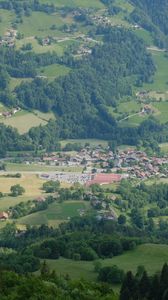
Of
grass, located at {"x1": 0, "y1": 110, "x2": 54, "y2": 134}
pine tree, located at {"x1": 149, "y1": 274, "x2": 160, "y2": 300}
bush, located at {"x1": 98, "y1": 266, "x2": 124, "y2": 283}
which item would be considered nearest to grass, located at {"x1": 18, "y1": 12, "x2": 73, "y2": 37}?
grass, located at {"x1": 0, "y1": 110, "x2": 54, "y2": 134}

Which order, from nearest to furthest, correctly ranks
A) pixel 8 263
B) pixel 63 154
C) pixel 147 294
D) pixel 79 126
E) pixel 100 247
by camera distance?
1. pixel 147 294
2. pixel 8 263
3. pixel 100 247
4. pixel 63 154
5. pixel 79 126

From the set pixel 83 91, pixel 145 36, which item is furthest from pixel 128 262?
pixel 145 36

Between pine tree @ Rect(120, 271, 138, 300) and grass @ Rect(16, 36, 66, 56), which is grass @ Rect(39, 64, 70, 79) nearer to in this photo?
grass @ Rect(16, 36, 66, 56)

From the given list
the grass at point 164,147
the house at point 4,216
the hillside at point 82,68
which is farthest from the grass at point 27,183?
the grass at point 164,147

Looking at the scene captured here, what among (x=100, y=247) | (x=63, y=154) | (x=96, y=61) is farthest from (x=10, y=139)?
(x=100, y=247)

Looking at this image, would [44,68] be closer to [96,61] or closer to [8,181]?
[96,61]

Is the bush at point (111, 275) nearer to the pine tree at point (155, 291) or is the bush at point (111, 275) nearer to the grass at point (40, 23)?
the pine tree at point (155, 291)
